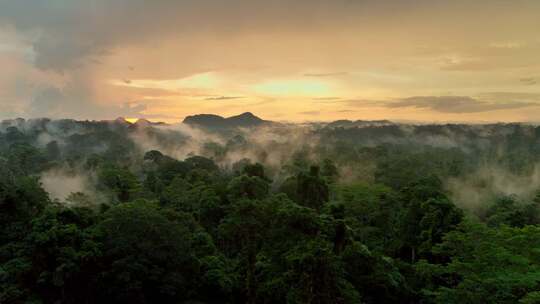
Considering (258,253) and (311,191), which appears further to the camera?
(311,191)

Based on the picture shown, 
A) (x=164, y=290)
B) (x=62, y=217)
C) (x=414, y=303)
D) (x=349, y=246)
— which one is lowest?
(x=414, y=303)

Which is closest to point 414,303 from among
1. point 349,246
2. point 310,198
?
point 349,246

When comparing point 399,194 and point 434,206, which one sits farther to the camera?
point 399,194

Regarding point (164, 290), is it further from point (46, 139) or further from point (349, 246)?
point (46, 139)

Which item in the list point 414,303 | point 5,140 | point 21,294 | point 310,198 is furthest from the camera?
point 5,140

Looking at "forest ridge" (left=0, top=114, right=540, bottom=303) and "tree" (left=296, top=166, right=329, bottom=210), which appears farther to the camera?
"tree" (left=296, top=166, right=329, bottom=210)

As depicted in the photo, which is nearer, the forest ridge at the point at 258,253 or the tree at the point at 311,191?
the forest ridge at the point at 258,253

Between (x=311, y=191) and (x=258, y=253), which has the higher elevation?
(x=311, y=191)

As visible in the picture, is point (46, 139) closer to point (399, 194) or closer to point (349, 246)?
point (399, 194)

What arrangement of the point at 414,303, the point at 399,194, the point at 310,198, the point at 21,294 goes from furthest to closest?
1. the point at 399,194
2. the point at 310,198
3. the point at 414,303
4. the point at 21,294

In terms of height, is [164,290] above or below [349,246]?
below
